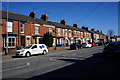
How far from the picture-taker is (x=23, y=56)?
1634cm

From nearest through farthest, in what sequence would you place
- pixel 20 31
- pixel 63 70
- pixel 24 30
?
pixel 63 70 → pixel 20 31 → pixel 24 30

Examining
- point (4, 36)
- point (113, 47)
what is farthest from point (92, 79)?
point (4, 36)

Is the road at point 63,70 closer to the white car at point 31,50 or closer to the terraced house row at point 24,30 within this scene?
the white car at point 31,50

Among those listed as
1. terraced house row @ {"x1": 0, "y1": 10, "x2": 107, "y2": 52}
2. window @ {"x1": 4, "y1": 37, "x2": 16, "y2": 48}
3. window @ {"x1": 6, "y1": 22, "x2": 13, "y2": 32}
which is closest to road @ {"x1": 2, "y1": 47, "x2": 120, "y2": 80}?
window @ {"x1": 4, "y1": 37, "x2": 16, "y2": 48}

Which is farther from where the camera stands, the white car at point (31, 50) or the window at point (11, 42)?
the window at point (11, 42)

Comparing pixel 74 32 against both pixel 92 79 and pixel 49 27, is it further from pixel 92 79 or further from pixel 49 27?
pixel 92 79

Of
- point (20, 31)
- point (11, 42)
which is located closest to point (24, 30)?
point (20, 31)

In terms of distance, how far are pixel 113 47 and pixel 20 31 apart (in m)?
16.9

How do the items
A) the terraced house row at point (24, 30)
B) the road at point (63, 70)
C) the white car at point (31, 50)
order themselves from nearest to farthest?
the road at point (63, 70)
the white car at point (31, 50)
the terraced house row at point (24, 30)

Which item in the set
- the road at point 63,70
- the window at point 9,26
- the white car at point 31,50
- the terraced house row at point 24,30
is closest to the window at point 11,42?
the terraced house row at point 24,30

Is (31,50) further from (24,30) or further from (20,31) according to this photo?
(24,30)

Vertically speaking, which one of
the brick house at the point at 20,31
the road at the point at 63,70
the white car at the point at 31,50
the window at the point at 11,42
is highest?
the brick house at the point at 20,31

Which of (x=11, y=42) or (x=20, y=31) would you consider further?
(x=20, y=31)

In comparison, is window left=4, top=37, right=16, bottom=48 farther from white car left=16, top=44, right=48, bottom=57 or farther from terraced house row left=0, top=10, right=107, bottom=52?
white car left=16, top=44, right=48, bottom=57
